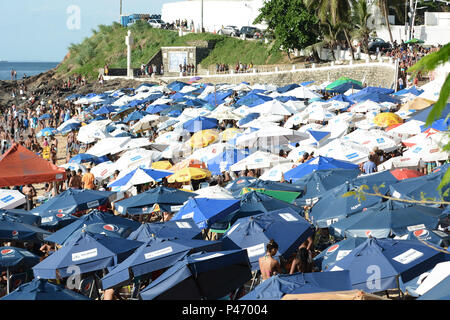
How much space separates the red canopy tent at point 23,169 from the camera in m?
15.6

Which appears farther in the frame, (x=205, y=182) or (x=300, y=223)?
(x=205, y=182)

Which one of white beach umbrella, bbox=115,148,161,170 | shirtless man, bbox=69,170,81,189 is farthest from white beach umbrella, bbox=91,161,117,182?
shirtless man, bbox=69,170,81,189

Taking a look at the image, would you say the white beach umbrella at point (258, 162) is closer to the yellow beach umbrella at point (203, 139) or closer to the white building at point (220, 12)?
the yellow beach umbrella at point (203, 139)

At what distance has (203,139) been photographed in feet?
69.6

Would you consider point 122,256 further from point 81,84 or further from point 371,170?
point 81,84

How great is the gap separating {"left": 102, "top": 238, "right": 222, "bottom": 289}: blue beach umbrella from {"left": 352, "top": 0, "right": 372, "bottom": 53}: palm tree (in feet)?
116

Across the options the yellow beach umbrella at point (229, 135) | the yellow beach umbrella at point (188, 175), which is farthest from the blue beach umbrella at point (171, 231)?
the yellow beach umbrella at point (229, 135)

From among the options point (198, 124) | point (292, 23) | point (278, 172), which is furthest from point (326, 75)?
point (278, 172)

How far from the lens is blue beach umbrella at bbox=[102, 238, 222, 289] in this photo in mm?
9086

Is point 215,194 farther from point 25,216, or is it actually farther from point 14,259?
point 14,259
